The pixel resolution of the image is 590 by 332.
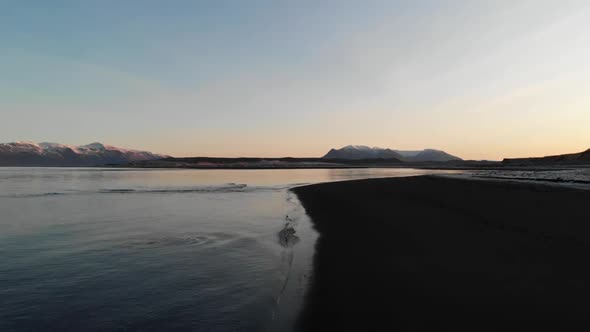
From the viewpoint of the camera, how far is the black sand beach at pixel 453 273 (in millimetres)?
5574

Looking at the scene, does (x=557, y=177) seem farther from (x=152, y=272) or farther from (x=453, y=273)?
(x=152, y=272)

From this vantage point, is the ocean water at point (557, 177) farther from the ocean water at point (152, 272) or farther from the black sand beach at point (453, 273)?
the ocean water at point (152, 272)

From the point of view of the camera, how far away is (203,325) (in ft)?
18.5

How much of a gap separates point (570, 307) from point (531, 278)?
5.20ft

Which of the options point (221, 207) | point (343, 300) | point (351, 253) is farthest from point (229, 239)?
point (221, 207)

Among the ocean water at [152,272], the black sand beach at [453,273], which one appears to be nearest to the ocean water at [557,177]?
the black sand beach at [453,273]

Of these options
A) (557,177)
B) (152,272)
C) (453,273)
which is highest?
(557,177)

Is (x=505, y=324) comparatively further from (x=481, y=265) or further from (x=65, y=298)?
(x=65, y=298)

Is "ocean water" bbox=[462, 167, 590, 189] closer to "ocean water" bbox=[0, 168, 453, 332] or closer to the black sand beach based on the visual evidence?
the black sand beach

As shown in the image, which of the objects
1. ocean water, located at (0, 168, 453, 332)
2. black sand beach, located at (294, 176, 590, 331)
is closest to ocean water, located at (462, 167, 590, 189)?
black sand beach, located at (294, 176, 590, 331)

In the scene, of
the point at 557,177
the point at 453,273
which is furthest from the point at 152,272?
the point at 557,177

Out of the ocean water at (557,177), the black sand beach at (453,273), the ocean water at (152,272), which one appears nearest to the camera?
the black sand beach at (453,273)

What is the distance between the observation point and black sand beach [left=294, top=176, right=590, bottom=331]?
18.3 ft

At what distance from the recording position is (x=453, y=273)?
25.9ft
